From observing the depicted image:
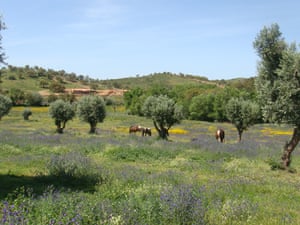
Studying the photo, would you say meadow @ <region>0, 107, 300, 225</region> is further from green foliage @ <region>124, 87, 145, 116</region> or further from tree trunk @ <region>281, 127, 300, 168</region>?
green foliage @ <region>124, 87, 145, 116</region>

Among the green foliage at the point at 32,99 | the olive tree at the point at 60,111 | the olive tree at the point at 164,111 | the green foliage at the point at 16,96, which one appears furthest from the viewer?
the green foliage at the point at 32,99

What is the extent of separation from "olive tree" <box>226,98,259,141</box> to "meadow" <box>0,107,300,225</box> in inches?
629

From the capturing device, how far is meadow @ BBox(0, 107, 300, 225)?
7.05 m

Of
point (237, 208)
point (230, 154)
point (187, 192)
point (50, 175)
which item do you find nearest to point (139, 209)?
point (187, 192)

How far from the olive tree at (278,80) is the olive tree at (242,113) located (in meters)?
21.3

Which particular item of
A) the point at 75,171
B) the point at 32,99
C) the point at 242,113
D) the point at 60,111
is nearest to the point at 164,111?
the point at 242,113

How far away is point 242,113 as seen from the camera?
40281 millimetres

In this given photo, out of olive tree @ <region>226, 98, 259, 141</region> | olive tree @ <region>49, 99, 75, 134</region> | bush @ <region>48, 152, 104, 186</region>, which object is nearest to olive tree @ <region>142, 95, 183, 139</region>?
olive tree @ <region>226, 98, 259, 141</region>

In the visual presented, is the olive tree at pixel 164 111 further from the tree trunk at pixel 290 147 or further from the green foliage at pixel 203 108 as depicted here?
the green foliage at pixel 203 108

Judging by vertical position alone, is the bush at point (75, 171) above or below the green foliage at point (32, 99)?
below

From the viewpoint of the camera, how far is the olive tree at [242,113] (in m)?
40.1

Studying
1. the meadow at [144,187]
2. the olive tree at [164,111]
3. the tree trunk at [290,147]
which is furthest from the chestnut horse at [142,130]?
the tree trunk at [290,147]

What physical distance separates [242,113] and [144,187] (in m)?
31.9

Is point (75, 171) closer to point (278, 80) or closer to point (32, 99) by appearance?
point (278, 80)
